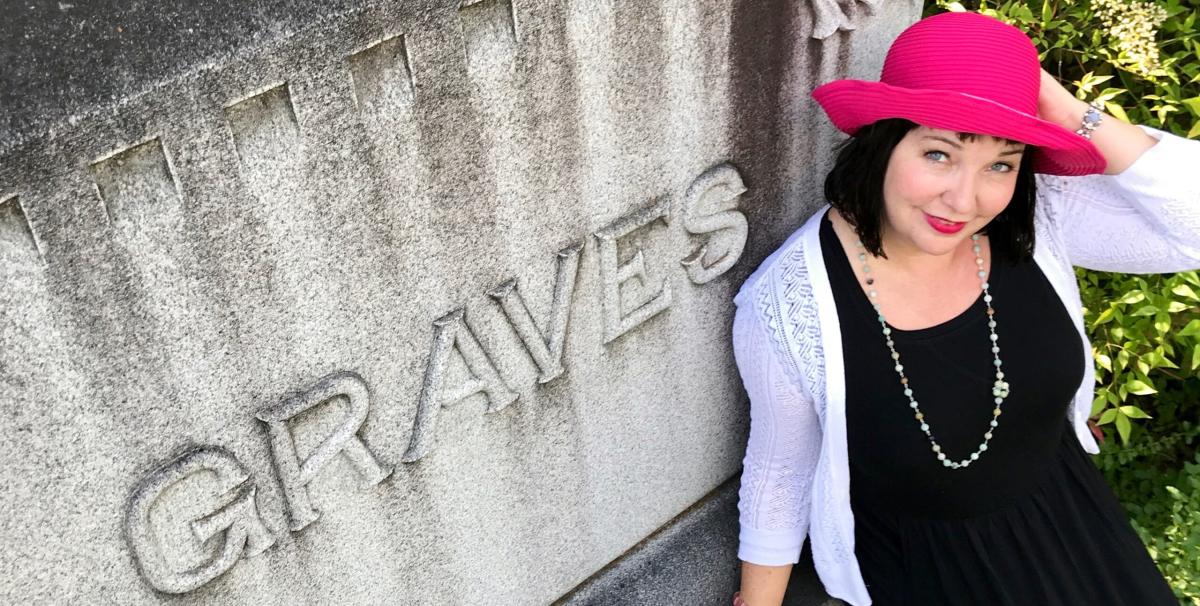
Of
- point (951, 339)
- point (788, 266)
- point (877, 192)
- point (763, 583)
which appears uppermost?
point (877, 192)

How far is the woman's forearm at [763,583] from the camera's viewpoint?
268cm

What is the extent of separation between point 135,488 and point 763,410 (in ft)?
4.33

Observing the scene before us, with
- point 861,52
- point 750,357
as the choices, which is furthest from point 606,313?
point 861,52

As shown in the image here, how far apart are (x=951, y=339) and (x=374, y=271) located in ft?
4.16

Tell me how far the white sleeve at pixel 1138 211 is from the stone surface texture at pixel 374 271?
1.83 ft

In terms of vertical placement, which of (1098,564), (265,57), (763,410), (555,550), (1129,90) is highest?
(265,57)

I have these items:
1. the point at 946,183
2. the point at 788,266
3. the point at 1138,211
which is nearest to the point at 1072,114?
the point at 1138,211

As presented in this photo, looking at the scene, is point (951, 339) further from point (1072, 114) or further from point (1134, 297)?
point (1134, 297)

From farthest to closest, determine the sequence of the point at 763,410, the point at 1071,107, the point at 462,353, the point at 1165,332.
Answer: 1. the point at 1165,332
2. the point at 763,410
3. the point at 1071,107
4. the point at 462,353

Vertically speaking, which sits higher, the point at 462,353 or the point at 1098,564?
the point at 462,353

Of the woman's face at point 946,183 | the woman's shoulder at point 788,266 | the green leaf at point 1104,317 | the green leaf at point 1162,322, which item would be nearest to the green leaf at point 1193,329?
the green leaf at point 1162,322

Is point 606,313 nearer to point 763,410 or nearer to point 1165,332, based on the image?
point 763,410

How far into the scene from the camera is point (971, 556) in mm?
2582

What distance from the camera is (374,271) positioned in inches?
75.6
